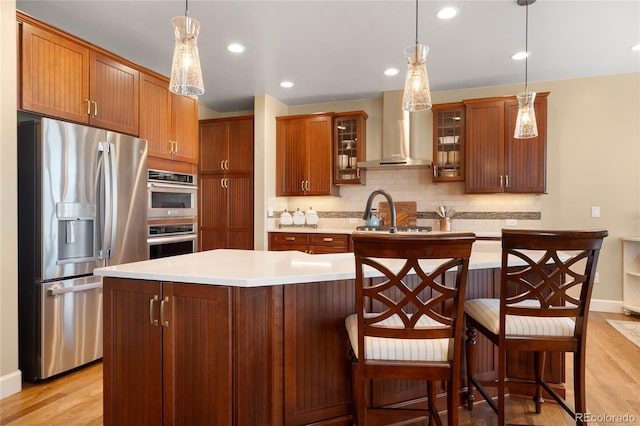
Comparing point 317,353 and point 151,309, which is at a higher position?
point 151,309

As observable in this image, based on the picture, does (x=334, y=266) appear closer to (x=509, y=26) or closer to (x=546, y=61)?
(x=509, y=26)

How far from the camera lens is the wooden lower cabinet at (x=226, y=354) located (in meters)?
1.58

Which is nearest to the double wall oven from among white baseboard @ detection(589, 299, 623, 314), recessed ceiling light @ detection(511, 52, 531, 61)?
recessed ceiling light @ detection(511, 52, 531, 61)

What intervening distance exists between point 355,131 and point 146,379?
4.02 m

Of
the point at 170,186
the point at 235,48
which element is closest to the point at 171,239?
the point at 170,186

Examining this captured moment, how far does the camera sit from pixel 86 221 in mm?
2822

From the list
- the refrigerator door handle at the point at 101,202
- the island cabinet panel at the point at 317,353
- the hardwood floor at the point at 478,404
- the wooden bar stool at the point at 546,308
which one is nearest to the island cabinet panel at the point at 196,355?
the island cabinet panel at the point at 317,353

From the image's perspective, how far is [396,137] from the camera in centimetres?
489

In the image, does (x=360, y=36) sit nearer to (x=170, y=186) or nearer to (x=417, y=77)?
(x=417, y=77)

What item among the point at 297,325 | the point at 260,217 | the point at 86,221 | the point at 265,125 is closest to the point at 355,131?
the point at 265,125

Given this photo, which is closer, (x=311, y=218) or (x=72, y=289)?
(x=72, y=289)

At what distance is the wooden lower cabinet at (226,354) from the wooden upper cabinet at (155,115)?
212 centimetres

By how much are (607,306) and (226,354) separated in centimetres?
461

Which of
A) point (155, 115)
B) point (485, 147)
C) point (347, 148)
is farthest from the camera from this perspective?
point (347, 148)
